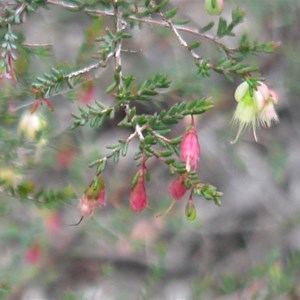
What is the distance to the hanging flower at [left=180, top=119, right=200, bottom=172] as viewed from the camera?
1326 mm

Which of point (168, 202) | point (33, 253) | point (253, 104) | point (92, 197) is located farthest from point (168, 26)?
point (33, 253)

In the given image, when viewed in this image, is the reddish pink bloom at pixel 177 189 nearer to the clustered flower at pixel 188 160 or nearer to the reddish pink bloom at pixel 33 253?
the clustered flower at pixel 188 160

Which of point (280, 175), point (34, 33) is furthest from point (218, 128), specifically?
point (34, 33)

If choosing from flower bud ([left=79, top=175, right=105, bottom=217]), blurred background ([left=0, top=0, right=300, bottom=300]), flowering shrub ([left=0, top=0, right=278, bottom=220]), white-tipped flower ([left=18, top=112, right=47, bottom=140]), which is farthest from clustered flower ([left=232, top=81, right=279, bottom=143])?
blurred background ([left=0, top=0, right=300, bottom=300])

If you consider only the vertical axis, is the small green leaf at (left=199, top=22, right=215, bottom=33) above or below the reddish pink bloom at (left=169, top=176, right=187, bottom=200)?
above

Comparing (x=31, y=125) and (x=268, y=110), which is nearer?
(x=268, y=110)

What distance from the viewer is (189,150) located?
4.38ft

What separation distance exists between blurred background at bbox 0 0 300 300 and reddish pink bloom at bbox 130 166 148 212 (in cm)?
150

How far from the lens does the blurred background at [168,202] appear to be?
10.5 feet

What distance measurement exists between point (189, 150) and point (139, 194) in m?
0.12

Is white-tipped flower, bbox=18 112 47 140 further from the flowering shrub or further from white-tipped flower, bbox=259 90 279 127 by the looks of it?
white-tipped flower, bbox=259 90 279 127

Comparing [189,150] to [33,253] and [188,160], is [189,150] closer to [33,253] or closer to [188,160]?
[188,160]

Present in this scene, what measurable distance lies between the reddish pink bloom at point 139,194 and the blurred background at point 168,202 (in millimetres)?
1501

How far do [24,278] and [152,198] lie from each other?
2.32ft
